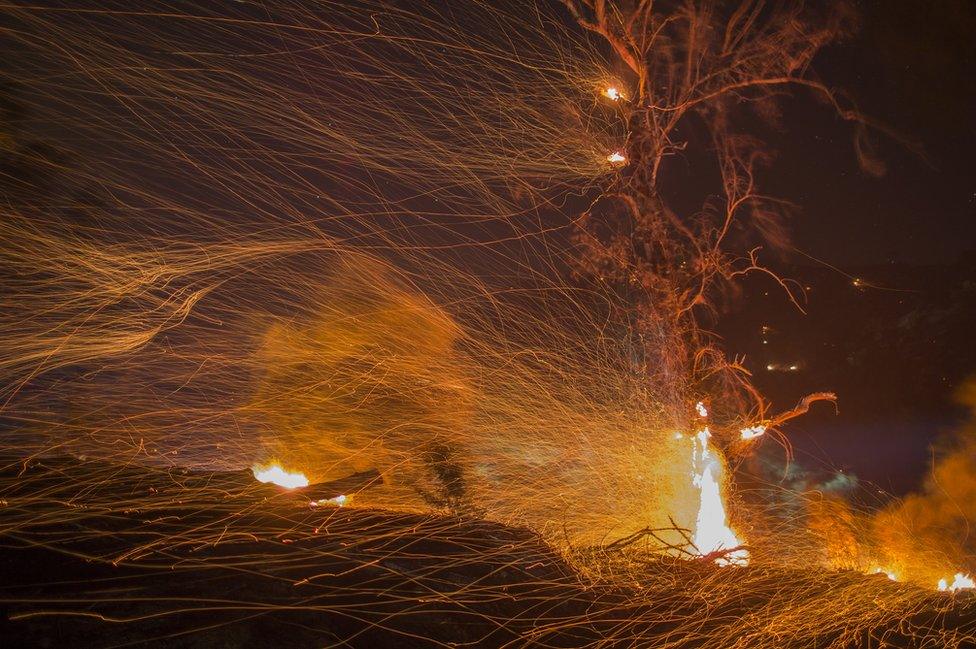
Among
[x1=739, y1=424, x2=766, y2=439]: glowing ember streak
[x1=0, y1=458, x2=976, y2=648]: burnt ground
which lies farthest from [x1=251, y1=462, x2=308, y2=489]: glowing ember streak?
[x1=739, y1=424, x2=766, y2=439]: glowing ember streak

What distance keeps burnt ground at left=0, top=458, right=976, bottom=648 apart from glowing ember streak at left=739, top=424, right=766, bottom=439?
3.63 meters

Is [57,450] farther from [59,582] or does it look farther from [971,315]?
[971,315]

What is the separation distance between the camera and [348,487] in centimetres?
462

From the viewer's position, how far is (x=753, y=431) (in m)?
8.45

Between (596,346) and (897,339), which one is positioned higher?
(897,339)

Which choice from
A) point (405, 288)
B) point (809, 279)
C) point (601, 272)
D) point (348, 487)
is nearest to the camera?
point (348, 487)

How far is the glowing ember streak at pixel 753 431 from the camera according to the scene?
8.37m

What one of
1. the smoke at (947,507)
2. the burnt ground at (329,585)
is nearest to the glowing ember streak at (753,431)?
the burnt ground at (329,585)

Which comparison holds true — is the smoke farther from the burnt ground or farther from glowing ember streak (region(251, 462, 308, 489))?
glowing ember streak (region(251, 462, 308, 489))

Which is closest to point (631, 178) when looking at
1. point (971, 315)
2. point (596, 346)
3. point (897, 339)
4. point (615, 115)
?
point (615, 115)

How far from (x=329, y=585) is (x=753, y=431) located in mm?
7079

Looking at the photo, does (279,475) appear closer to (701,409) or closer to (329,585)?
(329,585)

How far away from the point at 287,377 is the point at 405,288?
80.0 inches

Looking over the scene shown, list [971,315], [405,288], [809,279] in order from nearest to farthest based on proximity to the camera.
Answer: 1. [405,288]
2. [971,315]
3. [809,279]
